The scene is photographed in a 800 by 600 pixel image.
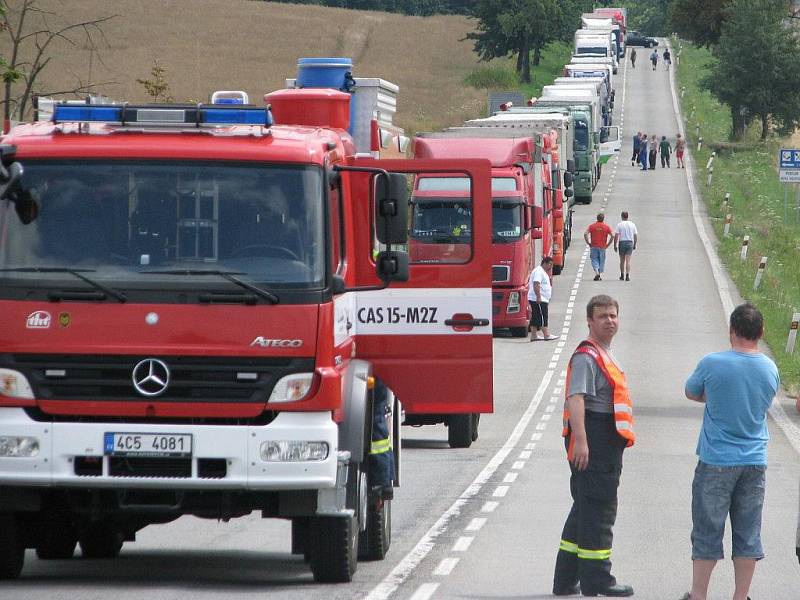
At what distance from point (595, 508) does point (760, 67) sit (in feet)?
243

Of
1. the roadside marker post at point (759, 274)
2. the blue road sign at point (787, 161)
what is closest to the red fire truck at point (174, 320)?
the roadside marker post at point (759, 274)

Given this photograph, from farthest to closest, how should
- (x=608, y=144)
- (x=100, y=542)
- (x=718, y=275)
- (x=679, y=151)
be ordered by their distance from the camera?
(x=679, y=151), (x=608, y=144), (x=718, y=275), (x=100, y=542)

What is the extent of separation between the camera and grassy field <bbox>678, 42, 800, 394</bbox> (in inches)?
1399

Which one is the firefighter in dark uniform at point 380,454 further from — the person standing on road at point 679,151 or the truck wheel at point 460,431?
the person standing on road at point 679,151

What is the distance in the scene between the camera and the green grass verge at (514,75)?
102m

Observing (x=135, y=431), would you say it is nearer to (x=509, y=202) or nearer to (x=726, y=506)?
(x=726, y=506)

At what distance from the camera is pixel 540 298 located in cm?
3272

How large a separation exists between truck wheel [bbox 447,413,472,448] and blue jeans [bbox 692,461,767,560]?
957 cm

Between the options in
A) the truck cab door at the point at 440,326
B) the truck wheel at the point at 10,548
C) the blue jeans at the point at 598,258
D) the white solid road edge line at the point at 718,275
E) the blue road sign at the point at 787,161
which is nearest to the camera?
the truck wheel at the point at 10,548

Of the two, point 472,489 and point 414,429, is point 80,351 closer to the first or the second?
point 472,489

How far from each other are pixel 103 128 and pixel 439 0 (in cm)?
14489

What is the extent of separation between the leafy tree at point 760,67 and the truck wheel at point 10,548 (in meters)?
74.1

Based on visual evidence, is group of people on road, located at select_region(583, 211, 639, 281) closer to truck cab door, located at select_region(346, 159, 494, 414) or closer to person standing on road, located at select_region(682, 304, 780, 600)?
truck cab door, located at select_region(346, 159, 494, 414)

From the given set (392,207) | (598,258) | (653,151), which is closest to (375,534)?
(392,207)
